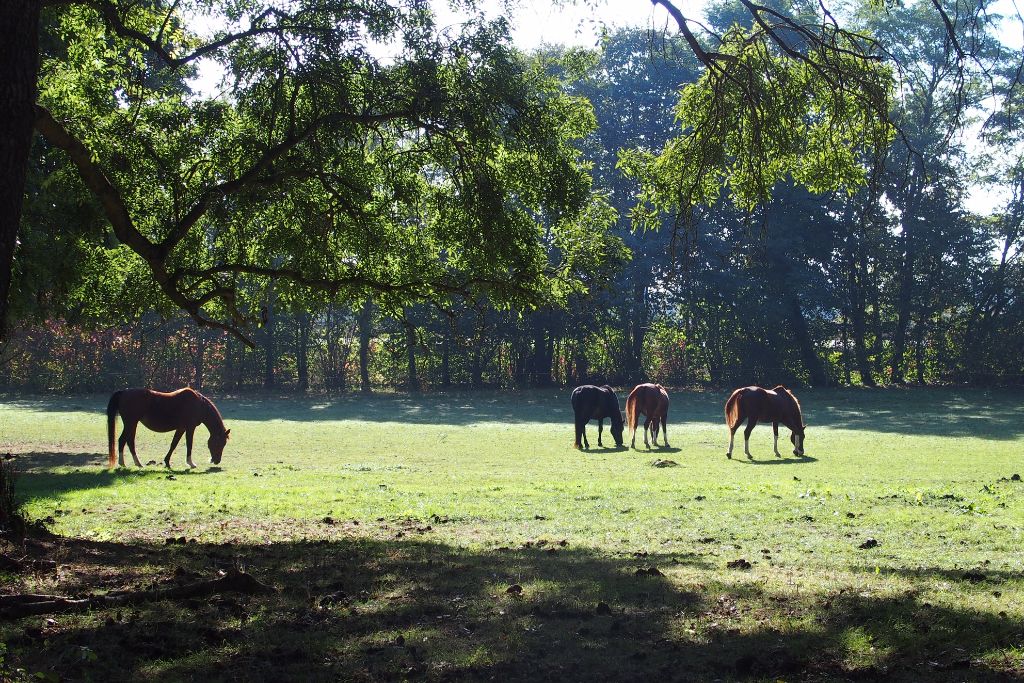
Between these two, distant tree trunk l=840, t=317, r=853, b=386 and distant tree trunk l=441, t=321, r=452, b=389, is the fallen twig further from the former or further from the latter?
distant tree trunk l=840, t=317, r=853, b=386

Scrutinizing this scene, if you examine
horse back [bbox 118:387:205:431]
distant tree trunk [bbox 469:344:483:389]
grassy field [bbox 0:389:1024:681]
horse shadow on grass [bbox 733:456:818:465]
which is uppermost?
distant tree trunk [bbox 469:344:483:389]

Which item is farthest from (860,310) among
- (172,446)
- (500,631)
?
(500,631)

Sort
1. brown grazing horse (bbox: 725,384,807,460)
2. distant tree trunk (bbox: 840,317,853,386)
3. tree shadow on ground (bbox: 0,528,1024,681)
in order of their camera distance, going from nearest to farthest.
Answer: tree shadow on ground (bbox: 0,528,1024,681), brown grazing horse (bbox: 725,384,807,460), distant tree trunk (bbox: 840,317,853,386)

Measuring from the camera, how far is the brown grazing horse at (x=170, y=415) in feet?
62.4

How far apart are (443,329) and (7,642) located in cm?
3873

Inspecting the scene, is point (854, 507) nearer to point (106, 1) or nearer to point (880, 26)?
point (106, 1)

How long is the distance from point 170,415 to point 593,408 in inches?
389

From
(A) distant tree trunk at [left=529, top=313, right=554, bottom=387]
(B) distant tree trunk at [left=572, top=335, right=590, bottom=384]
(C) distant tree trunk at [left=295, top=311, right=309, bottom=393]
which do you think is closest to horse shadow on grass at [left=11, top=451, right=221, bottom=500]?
(C) distant tree trunk at [left=295, top=311, right=309, bottom=393]

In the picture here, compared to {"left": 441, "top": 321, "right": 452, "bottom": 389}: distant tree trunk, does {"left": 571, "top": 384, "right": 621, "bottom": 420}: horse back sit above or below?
below

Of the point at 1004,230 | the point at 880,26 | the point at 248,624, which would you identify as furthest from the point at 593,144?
the point at 248,624

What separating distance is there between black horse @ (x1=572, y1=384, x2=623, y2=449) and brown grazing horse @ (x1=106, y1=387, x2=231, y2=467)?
855 centimetres

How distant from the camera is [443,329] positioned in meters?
43.8

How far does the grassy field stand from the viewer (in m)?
5.05

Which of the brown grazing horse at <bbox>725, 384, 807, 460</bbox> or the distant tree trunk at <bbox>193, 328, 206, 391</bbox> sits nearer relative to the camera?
the brown grazing horse at <bbox>725, 384, 807, 460</bbox>
